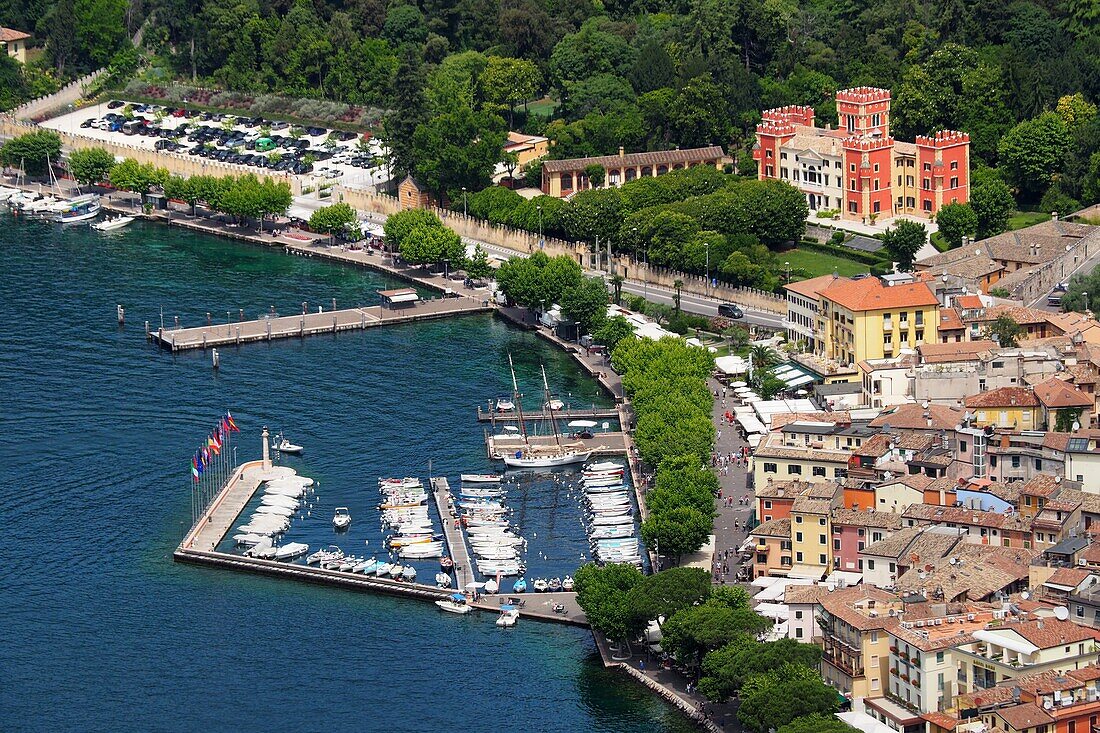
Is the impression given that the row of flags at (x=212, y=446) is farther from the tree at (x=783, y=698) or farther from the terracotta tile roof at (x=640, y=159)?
the terracotta tile roof at (x=640, y=159)

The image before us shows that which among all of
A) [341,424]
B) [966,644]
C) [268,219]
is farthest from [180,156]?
[966,644]

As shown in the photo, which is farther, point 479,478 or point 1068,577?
point 479,478

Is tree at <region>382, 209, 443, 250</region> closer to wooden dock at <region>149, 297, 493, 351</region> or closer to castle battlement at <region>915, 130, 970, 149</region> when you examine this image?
wooden dock at <region>149, 297, 493, 351</region>

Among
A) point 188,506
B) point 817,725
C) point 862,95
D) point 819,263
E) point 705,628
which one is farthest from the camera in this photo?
point 862,95

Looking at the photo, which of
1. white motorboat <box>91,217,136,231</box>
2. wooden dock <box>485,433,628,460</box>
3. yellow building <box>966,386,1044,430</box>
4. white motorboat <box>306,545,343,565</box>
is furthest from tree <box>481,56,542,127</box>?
yellow building <box>966,386,1044,430</box>

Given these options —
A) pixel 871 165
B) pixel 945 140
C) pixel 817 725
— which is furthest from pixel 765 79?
pixel 817 725

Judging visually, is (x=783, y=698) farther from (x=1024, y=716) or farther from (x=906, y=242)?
(x=906, y=242)
